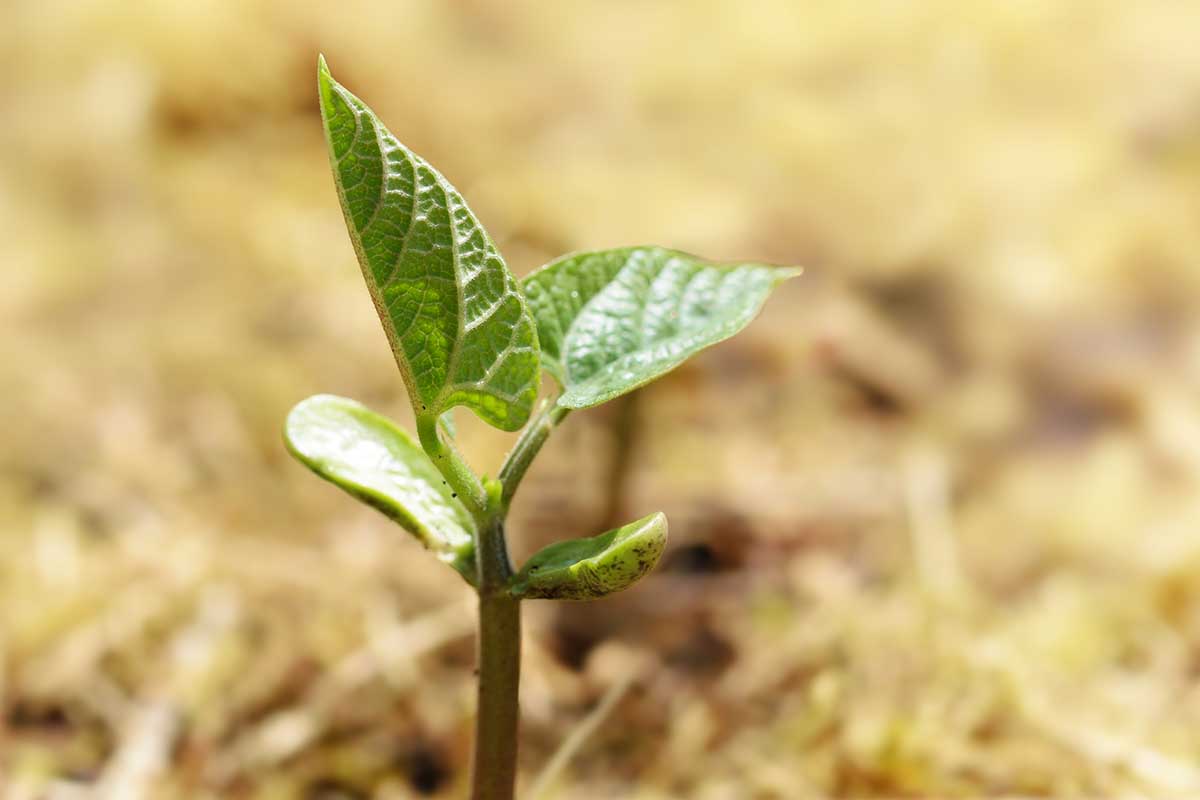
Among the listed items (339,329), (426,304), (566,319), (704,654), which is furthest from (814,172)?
(426,304)

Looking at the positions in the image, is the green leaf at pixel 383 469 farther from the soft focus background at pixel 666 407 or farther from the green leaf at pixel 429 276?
the soft focus background at pixel 666 407

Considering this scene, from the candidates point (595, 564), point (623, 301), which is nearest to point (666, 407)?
point (623, 301)

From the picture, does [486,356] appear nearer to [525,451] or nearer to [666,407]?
[525,451]

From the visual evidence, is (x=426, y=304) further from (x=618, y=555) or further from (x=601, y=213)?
(x=601, y=213)

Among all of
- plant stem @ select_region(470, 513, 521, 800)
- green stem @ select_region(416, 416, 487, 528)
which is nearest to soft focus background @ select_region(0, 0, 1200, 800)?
plant stem @ select_region(470, 513, 521, 800)

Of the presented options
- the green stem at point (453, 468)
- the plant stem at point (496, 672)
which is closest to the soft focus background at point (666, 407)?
the plant stem at point (496, 672)

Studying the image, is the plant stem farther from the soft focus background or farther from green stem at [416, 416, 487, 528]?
the soft focus background
